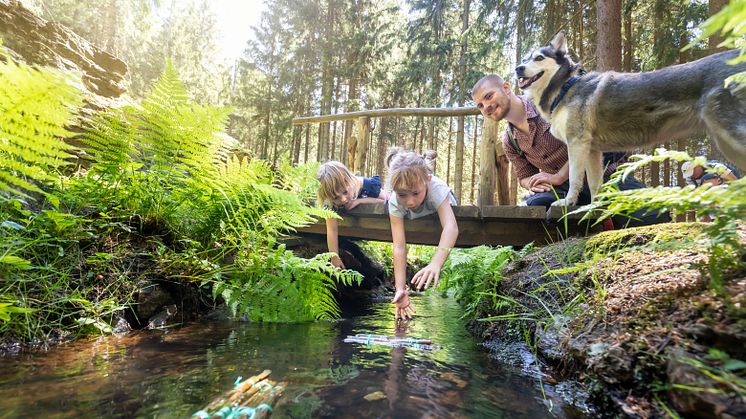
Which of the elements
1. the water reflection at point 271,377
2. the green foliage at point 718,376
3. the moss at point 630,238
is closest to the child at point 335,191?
the water reflection at point 271,377

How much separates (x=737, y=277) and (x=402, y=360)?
1389 millimetres

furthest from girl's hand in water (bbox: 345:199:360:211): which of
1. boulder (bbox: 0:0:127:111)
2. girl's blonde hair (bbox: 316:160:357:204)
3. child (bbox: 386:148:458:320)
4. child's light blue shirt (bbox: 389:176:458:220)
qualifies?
boulder (bbox: 0:0:127:111)

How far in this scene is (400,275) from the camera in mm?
3254

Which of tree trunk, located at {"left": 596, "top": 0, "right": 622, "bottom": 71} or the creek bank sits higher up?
A: tree trunk, located at {"left": 596, "top": 0, "right": 622, "bottom": 71}

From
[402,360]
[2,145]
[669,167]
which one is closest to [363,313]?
[402,360]

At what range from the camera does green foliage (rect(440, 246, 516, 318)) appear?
292cm

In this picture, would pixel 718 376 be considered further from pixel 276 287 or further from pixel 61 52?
pixel 61 52

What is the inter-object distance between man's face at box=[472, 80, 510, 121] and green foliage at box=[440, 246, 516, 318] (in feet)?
5.83

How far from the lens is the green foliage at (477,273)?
292 centimetres

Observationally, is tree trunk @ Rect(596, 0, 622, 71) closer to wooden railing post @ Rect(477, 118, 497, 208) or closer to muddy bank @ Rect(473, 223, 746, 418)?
wooden railing post @ Rect(477, 118, 497, 208)

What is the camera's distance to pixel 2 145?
175 centimetres

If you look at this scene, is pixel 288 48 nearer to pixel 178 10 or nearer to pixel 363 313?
pixel 178 10

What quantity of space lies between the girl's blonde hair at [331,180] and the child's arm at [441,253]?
1423 millimetres

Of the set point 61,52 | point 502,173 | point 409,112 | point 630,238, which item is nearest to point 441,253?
point 630,238
